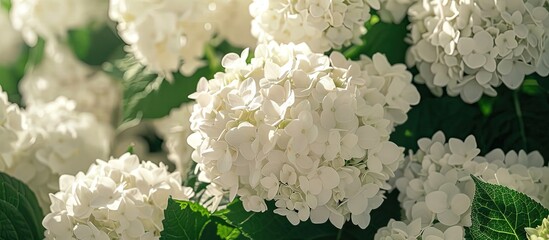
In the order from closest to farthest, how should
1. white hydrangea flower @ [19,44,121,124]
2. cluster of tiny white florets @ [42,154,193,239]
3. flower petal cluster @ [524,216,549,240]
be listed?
flower petal cluster @ [524,216,549,240] → cluster of tiny white florets @ [42,154,193,239] → white hydrangea flower @ [19,44,121,124]

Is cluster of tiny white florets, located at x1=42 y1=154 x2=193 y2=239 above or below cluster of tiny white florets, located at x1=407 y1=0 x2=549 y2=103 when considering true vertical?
below

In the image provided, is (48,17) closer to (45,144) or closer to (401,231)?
(45,144)

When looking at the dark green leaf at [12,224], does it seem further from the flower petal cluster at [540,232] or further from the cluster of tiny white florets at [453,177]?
the flower petal cluster at [540,232]

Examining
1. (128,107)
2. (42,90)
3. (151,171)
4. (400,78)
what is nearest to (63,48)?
(42,90)

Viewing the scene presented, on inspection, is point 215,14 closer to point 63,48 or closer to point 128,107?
point 128,107

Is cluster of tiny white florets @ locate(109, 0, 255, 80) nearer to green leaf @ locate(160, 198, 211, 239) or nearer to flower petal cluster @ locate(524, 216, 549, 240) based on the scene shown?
green leaf @ locate(160, 198, 211, 239)

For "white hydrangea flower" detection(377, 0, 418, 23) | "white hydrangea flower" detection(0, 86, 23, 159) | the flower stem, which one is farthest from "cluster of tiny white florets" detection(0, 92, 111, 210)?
the flower stem

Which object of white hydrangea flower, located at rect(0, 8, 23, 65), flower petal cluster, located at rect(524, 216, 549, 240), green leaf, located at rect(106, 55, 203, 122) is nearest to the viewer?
flower petal cluster, located at rect(524, 216, 549, 240)

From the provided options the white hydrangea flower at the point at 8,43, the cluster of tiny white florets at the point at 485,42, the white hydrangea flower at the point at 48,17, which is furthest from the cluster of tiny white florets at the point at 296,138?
the white hydrangea flower at the point at 8,43
